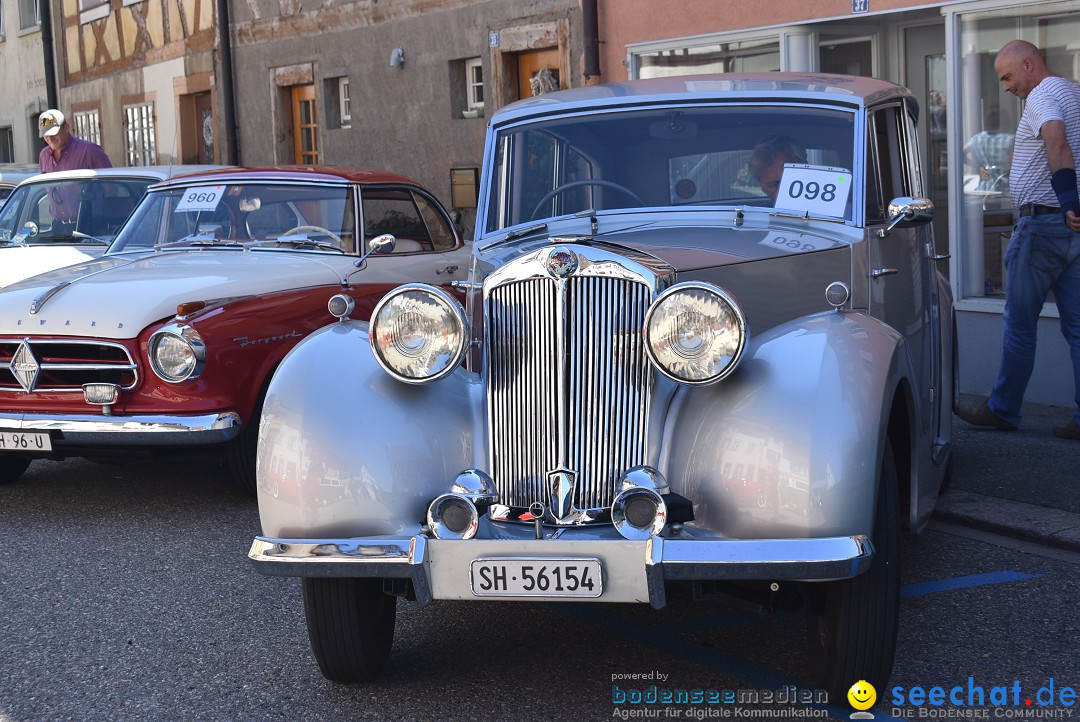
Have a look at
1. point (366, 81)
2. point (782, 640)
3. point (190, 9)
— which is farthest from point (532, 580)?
point (190, 9)

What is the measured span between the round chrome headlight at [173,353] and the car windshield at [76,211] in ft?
9.81

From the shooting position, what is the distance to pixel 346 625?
3842 millimetres

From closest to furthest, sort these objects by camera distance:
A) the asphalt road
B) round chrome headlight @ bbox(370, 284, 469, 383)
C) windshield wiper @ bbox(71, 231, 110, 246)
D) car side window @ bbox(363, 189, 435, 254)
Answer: round chrome headlight @ bbox(370, 284, 469, 383) < the asphalt road < car side window @ bbox(363, 189, 435, 254) < windshield wiper @ bbox(71, 231, 110, 246)

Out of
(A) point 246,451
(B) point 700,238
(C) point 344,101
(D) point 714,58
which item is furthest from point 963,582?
(C) point 344,101

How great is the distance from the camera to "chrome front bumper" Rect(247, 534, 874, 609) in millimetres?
3318

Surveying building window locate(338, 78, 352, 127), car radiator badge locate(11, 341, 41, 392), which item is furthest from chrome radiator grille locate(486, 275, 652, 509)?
building window locate(338, 78, 352, 127)

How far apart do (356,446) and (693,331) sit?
951 mm

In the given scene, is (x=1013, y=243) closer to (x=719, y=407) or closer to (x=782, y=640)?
(x=782, y=640)

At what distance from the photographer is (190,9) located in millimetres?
20328

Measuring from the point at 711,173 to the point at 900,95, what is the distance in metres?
1.06

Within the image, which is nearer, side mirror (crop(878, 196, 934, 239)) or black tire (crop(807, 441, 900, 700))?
black tire (crop(807, 441, 900, 700))

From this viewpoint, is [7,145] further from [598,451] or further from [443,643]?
[598,451]

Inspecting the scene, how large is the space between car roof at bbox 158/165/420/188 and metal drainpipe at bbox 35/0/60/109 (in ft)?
61.1

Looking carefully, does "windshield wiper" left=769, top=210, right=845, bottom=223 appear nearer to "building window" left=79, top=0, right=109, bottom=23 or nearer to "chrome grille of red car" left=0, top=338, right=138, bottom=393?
"chrome grille of red car" left=0, top=338, right=138, bottom=393
